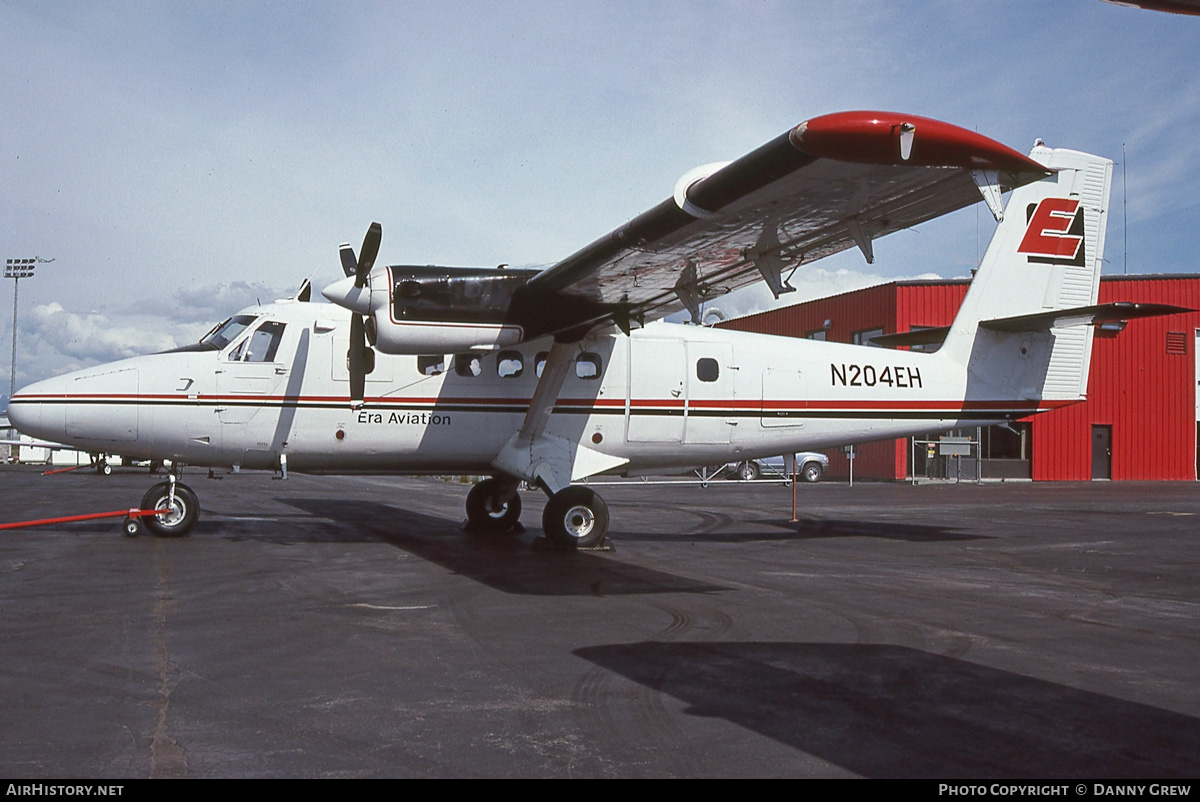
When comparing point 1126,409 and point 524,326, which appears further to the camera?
point 1126,409

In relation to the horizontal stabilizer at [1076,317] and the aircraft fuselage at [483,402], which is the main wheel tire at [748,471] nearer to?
the aircraft fuselage at [483,402]

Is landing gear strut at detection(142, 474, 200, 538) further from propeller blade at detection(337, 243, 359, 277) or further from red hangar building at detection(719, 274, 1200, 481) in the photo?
red hangar building at detection(719, 274, 1200, 481)

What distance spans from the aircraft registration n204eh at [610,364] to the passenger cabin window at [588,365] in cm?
3

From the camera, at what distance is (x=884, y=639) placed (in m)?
7.13

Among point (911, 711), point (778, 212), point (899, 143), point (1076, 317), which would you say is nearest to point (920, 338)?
point (1076, 317)

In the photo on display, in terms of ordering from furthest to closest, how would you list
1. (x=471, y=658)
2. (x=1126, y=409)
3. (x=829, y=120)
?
(x=1126, y=409)
(x=829, y=120)
(x=471, y=658)

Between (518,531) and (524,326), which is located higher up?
(524,326)

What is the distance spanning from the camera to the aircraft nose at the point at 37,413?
12.4 metres

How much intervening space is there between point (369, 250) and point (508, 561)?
13.9 feet

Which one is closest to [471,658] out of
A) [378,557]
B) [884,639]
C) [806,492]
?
[884,639]

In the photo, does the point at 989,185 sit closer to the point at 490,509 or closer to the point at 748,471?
the point at 490,509

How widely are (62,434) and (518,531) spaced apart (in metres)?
6.81

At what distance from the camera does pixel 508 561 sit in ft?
38.4
